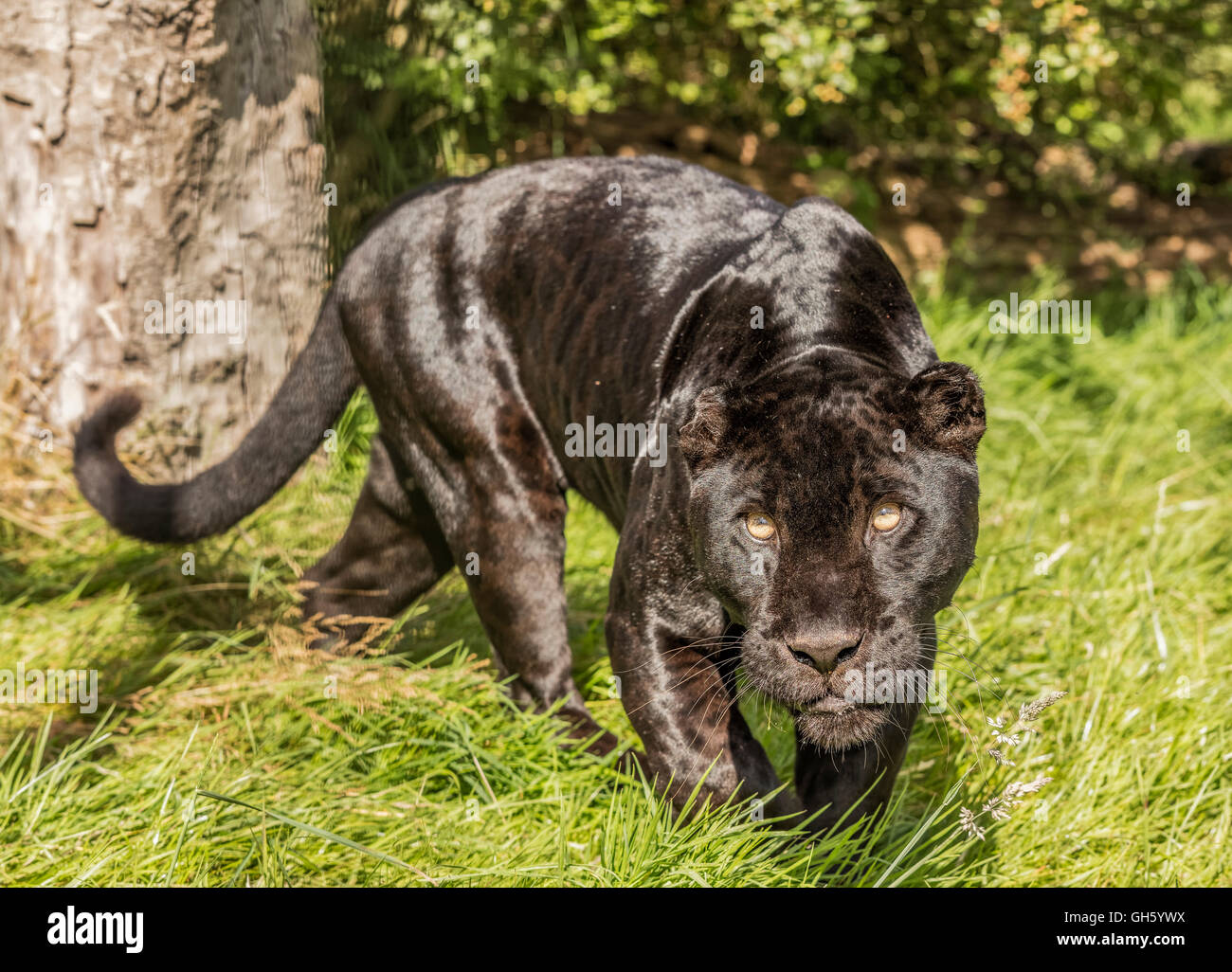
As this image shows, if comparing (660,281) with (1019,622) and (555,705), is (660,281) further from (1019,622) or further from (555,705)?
(1019,622)

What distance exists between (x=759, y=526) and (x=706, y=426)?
0.75 feet

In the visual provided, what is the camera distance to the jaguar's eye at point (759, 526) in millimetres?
2605

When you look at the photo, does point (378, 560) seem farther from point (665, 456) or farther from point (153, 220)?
point (153, 220)

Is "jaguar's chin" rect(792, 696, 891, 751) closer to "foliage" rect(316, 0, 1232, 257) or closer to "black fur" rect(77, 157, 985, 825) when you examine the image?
"black fur" rect(77, 157, 985, 825)

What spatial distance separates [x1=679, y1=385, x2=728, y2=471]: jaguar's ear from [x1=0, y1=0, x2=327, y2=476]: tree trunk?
204 cm

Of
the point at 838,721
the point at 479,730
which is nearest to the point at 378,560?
the point at 479,730

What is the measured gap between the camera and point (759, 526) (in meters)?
2.62

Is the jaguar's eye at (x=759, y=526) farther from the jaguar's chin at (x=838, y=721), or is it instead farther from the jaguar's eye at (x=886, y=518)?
the jaguar's chin at (x=838, y=721)

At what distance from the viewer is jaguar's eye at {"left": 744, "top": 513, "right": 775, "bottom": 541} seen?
2605 millimetres

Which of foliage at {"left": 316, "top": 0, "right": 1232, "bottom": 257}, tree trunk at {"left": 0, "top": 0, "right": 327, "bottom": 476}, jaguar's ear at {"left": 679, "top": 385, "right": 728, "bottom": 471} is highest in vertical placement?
foliage at {"left": 316, "top": 0, "right": 1232, "bottom": 257}

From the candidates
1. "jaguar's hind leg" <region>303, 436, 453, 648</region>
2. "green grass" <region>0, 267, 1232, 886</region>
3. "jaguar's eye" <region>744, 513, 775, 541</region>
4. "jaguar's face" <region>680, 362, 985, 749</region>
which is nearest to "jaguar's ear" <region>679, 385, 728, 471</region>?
"jaguar's face" <region>680, 362, 985, 749</region>

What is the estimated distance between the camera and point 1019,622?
414cm
